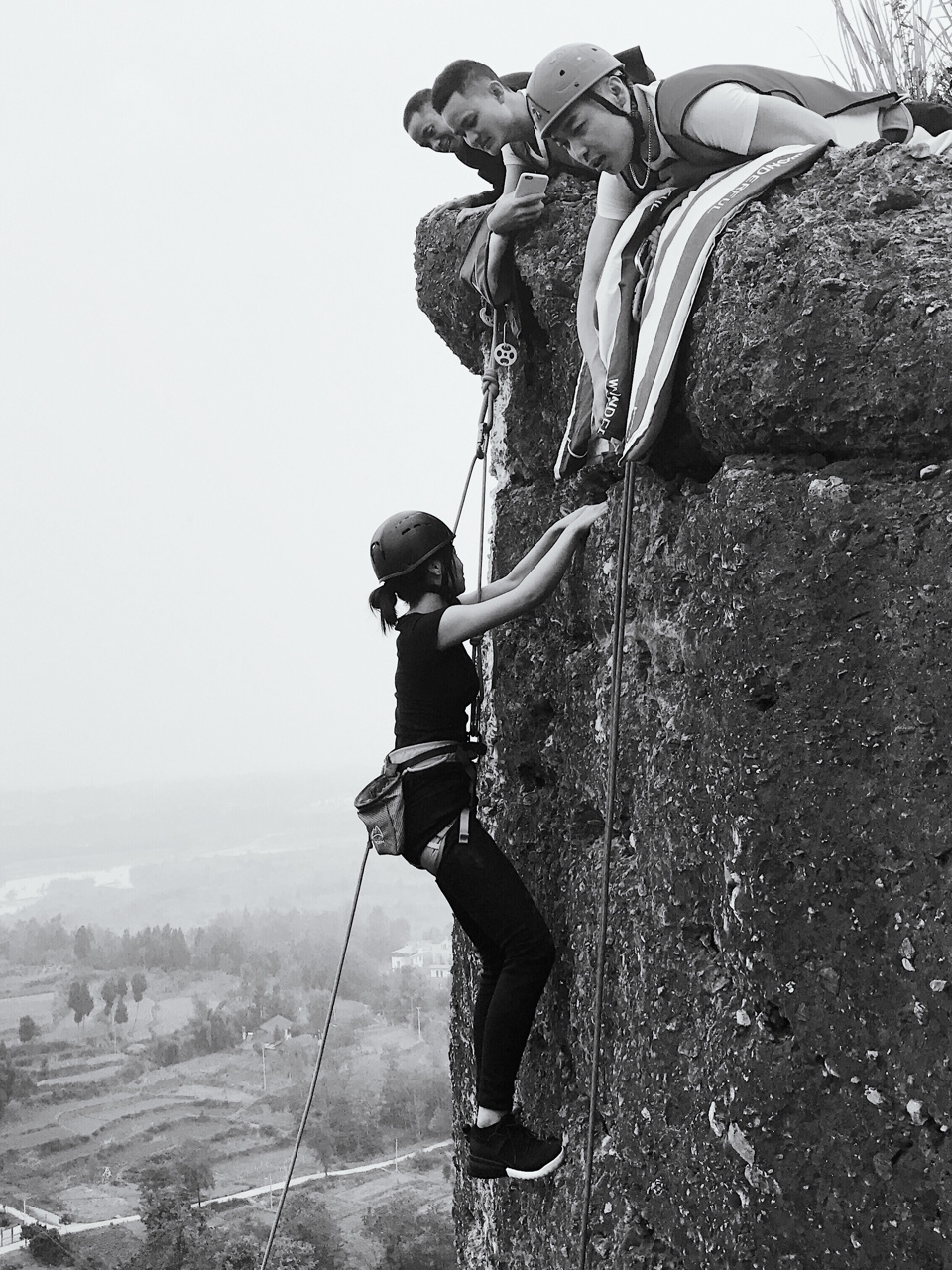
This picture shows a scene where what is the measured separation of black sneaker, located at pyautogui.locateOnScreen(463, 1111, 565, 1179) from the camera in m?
4.12

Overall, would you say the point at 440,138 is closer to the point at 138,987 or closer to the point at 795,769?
the point at 795,769

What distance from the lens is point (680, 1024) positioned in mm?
3596

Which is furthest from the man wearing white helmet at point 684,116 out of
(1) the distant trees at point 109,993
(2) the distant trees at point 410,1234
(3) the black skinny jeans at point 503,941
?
(1) the distant trees at point 109,993

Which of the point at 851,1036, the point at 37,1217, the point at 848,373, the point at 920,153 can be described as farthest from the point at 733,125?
the point at 37,1217

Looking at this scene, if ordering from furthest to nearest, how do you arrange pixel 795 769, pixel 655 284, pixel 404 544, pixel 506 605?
pixel 404 544
pixel 506 605
pixel 655 284
pixel 795 769

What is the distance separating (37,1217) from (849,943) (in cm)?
3803

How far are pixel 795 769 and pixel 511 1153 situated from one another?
75.3 inches

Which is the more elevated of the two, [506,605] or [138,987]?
[506,605]

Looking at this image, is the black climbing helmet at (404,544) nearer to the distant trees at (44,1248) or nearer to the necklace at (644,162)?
the necklace at (644,162)

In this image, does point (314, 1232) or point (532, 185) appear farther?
point (314, 1232)

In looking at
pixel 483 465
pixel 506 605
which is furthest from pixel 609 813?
pixel 483 465

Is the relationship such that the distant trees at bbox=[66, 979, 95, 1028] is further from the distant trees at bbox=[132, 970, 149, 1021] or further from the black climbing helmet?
the black climbing helmet

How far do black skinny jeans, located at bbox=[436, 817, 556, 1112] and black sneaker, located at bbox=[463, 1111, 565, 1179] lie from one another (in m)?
0.15

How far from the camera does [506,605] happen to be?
399cm
